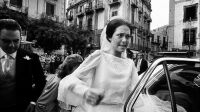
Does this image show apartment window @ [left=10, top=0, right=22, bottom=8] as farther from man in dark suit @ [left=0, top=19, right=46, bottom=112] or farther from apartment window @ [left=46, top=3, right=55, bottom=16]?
man in dark suit @ [left=0, top=19, right=46, bottom=112]

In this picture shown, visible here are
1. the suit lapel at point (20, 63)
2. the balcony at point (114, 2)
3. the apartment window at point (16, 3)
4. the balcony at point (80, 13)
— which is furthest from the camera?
the balcony at point (80, 13)

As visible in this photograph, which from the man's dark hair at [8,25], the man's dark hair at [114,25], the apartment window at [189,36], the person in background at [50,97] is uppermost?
the apartment window at [189,36]

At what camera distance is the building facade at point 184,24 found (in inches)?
1038

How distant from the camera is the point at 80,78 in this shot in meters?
1.60

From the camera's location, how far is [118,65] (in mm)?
1732

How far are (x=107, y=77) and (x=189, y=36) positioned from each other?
27.2 metres

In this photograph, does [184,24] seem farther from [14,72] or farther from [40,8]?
[14,72]

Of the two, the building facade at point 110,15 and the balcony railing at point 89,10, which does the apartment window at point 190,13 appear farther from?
the balcony railing at point 89,10

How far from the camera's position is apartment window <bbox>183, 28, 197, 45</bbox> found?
26.5 m

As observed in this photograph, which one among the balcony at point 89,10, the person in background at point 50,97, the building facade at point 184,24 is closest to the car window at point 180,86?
the person in background at point 50,97

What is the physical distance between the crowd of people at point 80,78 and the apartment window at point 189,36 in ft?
85.3

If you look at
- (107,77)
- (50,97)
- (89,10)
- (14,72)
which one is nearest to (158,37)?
(89,10)

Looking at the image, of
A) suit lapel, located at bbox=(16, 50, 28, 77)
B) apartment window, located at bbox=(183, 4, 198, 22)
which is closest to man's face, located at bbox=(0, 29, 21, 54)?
suit lapel, located at bbox=(16, 50, 28, 77)

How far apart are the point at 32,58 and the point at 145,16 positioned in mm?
39869
